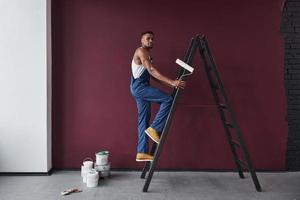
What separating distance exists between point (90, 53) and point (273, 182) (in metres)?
2.75

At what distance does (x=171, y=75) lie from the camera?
449 centimetres

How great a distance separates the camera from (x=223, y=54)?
448cm

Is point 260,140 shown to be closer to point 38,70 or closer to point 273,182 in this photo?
point 273,182

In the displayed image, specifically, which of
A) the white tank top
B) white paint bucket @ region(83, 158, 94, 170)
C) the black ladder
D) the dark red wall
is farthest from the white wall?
the black ladder

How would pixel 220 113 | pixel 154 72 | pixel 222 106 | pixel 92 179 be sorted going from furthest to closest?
pixel 220 113
pixel 222 106
pixel 92 179
pixel 154 72

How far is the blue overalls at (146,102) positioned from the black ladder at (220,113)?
13 cm

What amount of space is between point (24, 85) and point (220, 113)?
2.40 m

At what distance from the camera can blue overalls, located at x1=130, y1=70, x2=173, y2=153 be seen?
388 centimetres

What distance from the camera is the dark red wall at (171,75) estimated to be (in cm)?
446

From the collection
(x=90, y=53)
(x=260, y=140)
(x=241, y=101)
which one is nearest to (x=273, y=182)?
(x=260, y=140)

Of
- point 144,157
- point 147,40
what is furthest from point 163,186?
point 147,40

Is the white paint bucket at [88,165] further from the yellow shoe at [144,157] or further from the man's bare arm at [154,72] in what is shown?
the man's bare arm at [154,72]

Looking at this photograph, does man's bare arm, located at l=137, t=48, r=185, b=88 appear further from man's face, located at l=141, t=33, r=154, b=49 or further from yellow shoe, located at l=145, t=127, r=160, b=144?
yellow shoe, located at l=145, t=127, r=160, b=144

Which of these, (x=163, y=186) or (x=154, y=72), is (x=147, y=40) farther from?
(x=163, y=186)
